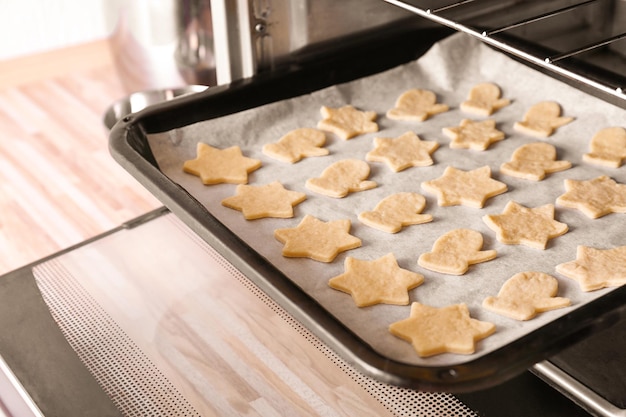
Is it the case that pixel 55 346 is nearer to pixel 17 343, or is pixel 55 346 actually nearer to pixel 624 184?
pixel 17 343

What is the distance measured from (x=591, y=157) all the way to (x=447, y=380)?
19.9 inches

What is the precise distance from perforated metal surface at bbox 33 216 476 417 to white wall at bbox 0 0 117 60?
1.43m

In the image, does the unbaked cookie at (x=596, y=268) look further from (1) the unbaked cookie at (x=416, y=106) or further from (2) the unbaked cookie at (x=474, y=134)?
(1) the unbaked cookie at (x=416, y=106)

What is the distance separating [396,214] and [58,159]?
1.18 meters

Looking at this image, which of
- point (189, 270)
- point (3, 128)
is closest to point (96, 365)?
point (189, 270)

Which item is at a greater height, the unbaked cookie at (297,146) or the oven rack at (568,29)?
the oven rack at (568,29)

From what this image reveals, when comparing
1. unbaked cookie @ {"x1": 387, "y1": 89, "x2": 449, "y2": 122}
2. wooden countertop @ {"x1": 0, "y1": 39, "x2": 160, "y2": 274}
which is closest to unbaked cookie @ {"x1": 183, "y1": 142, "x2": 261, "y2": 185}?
unbaked cookie @ {"x1": 387, "y1": 89, "x2": 449, "y2": 122}

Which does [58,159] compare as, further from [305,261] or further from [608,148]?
[608,148]

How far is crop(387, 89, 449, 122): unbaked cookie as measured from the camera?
116 cm

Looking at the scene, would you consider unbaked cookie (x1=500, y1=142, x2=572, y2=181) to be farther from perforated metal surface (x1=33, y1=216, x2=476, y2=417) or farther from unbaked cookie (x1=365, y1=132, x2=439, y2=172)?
perforated metal surface (x1=33, y1=216, x2=476, y2=417)

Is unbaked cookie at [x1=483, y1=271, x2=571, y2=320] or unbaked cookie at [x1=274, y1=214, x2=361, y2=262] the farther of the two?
unbaked cookie at [x1=274, y1=214, x2=361, y2=262]

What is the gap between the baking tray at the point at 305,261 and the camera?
65cm

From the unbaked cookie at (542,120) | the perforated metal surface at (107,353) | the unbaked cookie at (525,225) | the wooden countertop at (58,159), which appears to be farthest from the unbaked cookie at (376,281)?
the wooden countertop at (58,159)

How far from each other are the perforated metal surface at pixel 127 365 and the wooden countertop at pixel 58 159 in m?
0.51
